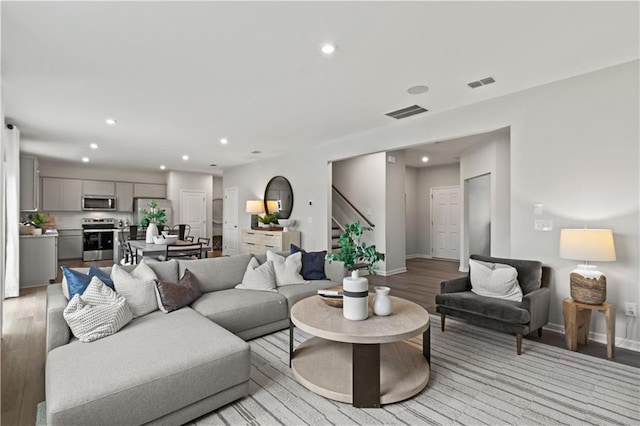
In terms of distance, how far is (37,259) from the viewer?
5797 mm

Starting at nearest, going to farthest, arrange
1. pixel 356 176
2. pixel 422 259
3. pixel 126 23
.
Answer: pixel 126 23, pixel 356 176, pixel 422 259

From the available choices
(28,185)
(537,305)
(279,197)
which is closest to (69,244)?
(28,185)

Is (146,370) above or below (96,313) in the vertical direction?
below

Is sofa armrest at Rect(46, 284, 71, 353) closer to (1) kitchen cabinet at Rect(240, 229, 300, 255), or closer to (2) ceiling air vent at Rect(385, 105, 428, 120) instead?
(2) ceiling air vent at Rect(385, 105, 428, 120)

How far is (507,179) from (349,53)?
4259 millimetres

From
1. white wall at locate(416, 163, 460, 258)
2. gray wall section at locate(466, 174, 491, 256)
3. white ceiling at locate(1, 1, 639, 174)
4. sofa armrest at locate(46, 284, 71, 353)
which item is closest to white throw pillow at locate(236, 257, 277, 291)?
sofa armrest at locate(46, 284, 71, 353)

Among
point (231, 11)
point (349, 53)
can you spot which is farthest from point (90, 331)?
point (349, 53)

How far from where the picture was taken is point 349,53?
288 centimetres

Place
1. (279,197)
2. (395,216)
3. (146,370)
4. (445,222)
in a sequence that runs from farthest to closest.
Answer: (445,222), (279,197), (395,216), (146,370)

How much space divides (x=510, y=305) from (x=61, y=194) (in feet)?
35.1

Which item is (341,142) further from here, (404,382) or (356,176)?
(404,382)

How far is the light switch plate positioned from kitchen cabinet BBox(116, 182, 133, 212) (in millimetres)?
10358

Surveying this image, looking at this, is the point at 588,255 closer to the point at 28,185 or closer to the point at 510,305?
the point at 510,305

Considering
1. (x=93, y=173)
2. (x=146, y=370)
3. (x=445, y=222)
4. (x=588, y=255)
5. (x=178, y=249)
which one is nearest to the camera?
(x=146, y=370)
